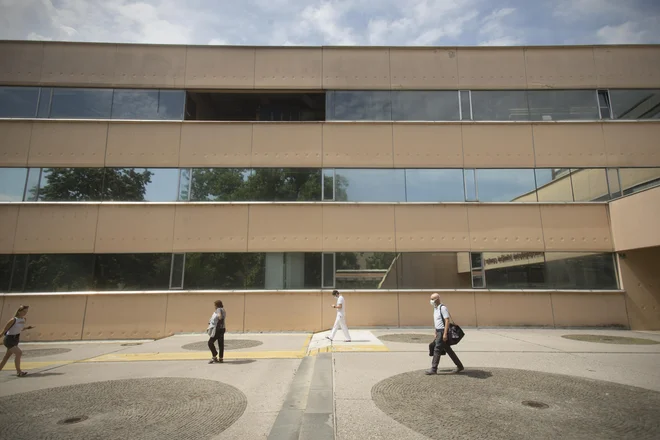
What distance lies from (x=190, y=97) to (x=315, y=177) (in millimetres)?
7310

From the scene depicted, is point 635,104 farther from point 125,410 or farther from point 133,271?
point 133,271

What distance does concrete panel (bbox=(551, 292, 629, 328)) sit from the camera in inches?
571

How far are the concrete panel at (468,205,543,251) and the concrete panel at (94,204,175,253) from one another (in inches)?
522

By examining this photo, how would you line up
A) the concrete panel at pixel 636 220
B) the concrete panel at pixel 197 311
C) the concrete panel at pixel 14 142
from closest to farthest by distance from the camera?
the concrete panel at pixel 636 220 → the concrete panel at pixel 197 311 → the concrete panel at pixel 14 142

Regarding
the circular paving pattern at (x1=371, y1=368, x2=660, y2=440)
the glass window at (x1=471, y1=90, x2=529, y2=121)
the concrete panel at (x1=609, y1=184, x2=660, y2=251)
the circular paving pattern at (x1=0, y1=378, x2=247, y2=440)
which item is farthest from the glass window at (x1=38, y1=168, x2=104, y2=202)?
the concrete panel at (x1=609, y1=184, x2=660, y2=251)

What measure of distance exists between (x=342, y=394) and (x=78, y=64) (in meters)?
18.9

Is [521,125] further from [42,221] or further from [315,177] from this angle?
[42,221]

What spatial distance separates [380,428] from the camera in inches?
181

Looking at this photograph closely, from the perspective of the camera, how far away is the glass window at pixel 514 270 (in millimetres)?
14906

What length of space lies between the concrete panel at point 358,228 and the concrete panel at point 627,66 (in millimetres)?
12044

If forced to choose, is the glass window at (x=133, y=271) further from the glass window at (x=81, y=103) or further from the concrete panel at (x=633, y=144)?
the concrete panel at (x=633, y=144)

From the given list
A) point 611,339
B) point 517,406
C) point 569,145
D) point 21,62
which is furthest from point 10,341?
point 569,145

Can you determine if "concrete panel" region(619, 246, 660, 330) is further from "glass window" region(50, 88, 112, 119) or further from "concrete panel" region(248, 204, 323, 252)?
"glass window" region(50, 88, 112, 119)

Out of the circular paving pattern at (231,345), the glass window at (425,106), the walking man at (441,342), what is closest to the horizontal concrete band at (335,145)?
the glass window at (425,106)
